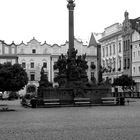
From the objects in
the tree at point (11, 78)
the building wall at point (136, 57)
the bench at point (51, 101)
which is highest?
the building wall at point (136, 57)

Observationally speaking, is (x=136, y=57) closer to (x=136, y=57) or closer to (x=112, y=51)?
(x=136, y=57)

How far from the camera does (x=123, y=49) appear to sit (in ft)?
282

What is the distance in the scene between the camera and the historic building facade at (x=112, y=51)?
8750cm

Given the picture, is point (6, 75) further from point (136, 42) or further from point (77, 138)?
point (136, 42)

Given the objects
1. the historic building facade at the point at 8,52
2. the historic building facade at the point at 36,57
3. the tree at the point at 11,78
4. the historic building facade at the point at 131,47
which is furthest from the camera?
the historic building facade at the point at 36,57

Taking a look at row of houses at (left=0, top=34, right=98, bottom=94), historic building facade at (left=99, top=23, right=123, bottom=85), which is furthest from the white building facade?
row of houses at (left=0, top=34, right=98, bottom=94)

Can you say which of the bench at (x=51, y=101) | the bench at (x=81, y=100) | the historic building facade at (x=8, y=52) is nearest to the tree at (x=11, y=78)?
the bench at (x=51, y=101)

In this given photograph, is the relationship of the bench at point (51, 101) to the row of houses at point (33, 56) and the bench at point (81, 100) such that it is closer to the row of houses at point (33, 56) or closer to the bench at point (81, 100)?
the bench at point (81, 100)

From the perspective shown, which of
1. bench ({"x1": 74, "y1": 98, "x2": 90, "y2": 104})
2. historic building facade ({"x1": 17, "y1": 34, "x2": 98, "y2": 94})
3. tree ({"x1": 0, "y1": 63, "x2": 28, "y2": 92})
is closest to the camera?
tree ({"x1": 0, "y1": 63, "x2": 28, "y2": 92})

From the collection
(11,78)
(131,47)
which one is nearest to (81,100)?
(11,78)

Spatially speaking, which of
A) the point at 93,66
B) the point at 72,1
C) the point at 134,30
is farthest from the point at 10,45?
the point at 72,1

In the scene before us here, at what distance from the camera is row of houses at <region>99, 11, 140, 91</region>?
80.9 meters

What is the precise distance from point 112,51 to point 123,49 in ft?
18.8

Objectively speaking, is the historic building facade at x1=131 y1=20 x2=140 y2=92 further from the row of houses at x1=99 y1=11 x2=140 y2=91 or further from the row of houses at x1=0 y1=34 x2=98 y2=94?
the row of houses at x1=0 y1=34 x2=98 y2=94
